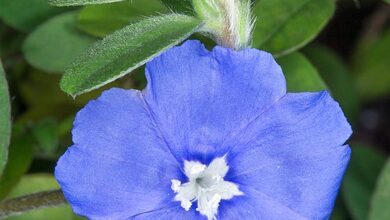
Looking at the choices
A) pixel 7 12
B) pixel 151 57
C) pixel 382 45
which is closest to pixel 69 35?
pixel 7 12

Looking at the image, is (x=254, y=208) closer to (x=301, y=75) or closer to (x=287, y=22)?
(x=301, y=75)

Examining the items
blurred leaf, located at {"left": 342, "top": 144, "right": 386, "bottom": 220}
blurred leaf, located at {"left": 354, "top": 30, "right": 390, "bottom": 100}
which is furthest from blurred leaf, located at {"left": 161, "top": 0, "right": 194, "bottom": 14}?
blurred leaf, located at {"left": 354, "top": 30, "right": 390, "bottom": 100}

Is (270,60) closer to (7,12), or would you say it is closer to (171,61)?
(171,61)

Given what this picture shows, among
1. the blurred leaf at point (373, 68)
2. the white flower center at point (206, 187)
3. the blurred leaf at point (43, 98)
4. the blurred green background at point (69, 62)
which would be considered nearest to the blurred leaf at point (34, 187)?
the blurred green background at point (69, 62)

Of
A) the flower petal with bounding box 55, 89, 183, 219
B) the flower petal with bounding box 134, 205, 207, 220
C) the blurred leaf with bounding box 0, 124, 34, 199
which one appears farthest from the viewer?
the blurred leaf with bounding box 0, 124, 34, 199

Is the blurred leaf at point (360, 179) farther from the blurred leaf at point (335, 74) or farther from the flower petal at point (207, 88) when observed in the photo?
the flower petal at point (207, 88)

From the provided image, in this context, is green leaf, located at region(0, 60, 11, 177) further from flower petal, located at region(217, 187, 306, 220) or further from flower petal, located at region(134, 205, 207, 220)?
flower petal, located at region(217, 187, 306, 220)

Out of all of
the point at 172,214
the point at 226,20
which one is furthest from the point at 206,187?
the point at 226,20
